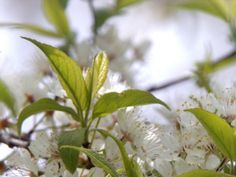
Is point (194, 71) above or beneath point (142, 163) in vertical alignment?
above

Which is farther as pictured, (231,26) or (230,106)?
(231,26)

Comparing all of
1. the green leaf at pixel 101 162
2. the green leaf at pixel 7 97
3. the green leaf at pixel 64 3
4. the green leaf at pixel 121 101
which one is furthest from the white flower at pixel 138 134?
the green leaf at pixel 64 3

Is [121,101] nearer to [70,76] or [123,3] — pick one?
[70,76]

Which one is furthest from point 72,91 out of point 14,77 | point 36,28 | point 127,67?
point 127,67

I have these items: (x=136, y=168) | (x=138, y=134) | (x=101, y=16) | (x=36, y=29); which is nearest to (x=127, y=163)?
(x=136, y=168)

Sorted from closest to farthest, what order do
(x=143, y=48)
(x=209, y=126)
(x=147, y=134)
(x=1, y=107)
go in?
(x=209, y=126)
(x=147, y=134)
(x=1, y=107)
(x=143, y=48)

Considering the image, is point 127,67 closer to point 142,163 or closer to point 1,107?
point 1,107

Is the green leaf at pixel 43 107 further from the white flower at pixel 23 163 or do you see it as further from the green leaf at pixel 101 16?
the green leaf at pixel 101 16
